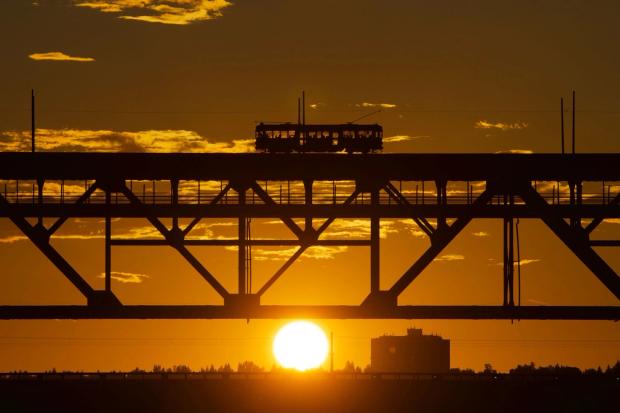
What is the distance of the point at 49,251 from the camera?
52.8 metres

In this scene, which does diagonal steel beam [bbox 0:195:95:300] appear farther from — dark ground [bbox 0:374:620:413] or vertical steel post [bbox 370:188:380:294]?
vertical steel post [bbox 370:188:380:294]

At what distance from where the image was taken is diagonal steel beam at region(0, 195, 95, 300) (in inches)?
2074

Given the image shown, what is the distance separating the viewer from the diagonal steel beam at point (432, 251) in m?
52.8

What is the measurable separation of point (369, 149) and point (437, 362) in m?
72.5

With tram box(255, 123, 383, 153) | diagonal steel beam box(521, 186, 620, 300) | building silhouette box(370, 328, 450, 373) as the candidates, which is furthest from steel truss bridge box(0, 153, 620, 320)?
building silhouette box(370, 328, 450, 373)

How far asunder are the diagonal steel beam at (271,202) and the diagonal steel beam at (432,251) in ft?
11.3

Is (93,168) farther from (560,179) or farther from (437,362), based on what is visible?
(437,362)

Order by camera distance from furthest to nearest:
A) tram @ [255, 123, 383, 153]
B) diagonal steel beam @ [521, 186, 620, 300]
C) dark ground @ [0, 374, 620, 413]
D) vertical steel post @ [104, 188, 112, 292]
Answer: tram @ [255, 123, 383, 153] < dark ground @ [0, 374, 620, 413] < vertical steel post @ [104, 188, 112, 292] < diagonal steel beam @ [521, 186, 620, 300]

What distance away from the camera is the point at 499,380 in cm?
5853

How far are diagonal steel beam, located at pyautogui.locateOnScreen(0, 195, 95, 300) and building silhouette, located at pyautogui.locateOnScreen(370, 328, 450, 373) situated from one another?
108m

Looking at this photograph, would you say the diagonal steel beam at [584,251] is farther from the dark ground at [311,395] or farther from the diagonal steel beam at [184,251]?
the diagonal steel beam at [184,251]

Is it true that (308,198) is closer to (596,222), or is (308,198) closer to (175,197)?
(175,197)

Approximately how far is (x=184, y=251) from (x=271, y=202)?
3350mm

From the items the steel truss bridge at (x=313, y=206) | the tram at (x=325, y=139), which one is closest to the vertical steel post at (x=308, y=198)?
the steel truss bridge at (x=313, y=206)
